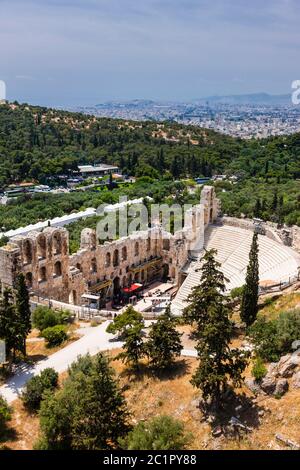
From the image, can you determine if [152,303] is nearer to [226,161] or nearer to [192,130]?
[226,161]

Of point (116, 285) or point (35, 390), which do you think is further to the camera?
point (116, 285)

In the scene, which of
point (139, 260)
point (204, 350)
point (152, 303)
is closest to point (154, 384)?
point (204, 350)

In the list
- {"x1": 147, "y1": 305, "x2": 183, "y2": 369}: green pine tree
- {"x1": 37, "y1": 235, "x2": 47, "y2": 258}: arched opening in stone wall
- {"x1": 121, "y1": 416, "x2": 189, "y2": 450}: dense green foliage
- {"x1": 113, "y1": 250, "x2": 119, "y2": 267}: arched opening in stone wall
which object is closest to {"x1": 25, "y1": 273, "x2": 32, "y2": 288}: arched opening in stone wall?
{"x1": 37, "y1": 235, "x2": 47, "y2": 258}: arched opening in stone wall

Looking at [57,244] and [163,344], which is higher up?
[57,244]

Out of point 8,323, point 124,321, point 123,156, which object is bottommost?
point 124,321

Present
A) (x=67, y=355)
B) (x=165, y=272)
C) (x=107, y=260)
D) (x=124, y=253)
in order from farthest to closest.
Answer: (x=165, y=272) < (x=124, y=253) < (x=107, y=260) < (x=67, y=355)

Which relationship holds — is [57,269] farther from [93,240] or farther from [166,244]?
[166,244]

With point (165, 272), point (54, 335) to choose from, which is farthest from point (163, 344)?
point (165, 272)
